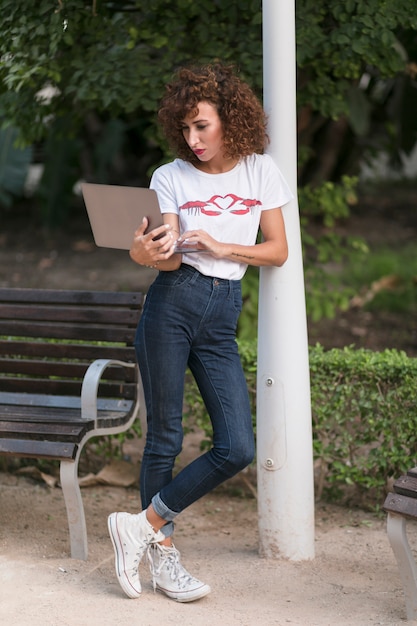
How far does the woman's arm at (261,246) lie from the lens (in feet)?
11.2

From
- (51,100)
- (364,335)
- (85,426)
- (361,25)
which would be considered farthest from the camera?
(364,335)

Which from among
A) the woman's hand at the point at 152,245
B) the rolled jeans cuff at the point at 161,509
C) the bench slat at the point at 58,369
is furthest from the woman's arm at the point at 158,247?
the bench slat at the point at 58,369

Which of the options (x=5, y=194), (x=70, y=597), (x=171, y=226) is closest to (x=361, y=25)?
(x=171, y=226)

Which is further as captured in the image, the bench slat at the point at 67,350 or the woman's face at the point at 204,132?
the bench slat at the point at 67,350

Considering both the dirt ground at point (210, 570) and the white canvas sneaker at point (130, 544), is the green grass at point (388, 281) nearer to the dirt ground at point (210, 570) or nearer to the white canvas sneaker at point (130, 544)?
the dirt ground at point (210, 570)

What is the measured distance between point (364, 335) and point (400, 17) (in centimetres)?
353

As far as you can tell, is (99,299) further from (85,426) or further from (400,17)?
(400,17)

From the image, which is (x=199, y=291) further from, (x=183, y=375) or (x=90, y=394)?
(x=90, y=394)

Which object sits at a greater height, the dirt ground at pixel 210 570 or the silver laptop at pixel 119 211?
the silver laptop at pixel 119 211

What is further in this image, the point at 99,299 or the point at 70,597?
the point at 99,299

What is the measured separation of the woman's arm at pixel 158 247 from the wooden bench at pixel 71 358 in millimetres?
976

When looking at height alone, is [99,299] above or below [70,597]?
above

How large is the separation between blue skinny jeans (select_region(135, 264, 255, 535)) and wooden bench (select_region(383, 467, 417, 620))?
0.57 metres

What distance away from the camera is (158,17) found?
5.18 m
